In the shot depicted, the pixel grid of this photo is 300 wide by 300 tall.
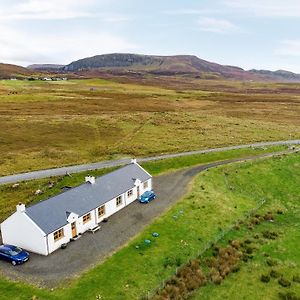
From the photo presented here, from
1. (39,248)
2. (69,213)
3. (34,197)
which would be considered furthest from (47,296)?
(34,197)

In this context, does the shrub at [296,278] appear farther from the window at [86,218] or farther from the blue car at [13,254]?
the blue car at [13,254]

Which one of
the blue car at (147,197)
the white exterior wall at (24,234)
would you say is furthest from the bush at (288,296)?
the blue car at (147,197)

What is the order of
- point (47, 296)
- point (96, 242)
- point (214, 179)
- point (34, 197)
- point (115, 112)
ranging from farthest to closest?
point (115, 112) < point (214, 179) < point (34, 197) < point (96, 242) < point (47, 296)

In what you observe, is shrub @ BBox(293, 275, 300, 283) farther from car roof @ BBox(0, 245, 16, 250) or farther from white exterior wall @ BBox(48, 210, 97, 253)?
car roof @ BBox(0, 245, 16, 250)

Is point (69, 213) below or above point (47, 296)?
above

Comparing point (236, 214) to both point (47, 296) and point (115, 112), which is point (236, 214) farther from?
point (115, 112)

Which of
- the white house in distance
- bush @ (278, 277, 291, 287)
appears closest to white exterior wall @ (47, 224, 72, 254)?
the white house in distance

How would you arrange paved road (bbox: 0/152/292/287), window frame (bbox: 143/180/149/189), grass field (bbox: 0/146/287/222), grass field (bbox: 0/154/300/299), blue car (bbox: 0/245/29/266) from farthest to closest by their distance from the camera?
1. window frame (bbox: 143/180/149/189)
2. grass field (bbox: 0/146/287/222)
3. blue car (bbox: 0/245/29/266)
4. paved road (bbox: 0/152/292/287)
5. grass field (bbox: 0/154/300/299)

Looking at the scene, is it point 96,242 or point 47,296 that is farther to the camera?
point 96,242
